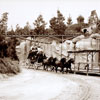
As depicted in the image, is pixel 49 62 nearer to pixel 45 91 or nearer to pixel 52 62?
pixel 52 62

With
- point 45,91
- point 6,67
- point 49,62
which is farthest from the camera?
point 49,62

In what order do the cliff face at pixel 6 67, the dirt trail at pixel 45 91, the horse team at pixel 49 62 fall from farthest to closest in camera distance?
the horse team at pixel 49 62 → the cliff face at pixel 6 67 → the dirt trail at pixel 45 91

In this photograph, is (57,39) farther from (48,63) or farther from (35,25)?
(48,63)

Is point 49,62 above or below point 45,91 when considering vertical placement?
above

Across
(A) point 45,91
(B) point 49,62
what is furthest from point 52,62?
(A) point 45,91

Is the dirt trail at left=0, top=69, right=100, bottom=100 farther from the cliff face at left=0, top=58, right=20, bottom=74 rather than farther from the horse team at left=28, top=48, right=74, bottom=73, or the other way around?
the horse team at left=28, top=48, right=74, bottom=73

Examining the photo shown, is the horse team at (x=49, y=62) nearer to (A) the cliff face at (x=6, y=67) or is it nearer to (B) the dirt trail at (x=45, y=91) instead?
(A) the cliff face at (x=6, y=67)

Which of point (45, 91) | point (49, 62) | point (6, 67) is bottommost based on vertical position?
point (45, 91)

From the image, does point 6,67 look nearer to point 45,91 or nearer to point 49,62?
point 45,91

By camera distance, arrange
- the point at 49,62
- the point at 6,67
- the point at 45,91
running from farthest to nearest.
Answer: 1. the point at 49,62
2. the point at 6,67
3. the point at 45,91

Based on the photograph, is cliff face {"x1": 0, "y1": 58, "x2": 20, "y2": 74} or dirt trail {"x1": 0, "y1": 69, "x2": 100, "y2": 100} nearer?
dirt trail {"x1": 0, "y1": 69, "x2": 100, "y2": 100}

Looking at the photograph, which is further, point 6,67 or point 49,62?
point 49,62

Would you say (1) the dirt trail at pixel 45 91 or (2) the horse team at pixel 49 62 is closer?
(1) the dirt trail at pixel 45 91

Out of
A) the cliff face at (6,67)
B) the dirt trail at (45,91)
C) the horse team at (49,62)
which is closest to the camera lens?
the dirt trail at (45,91)
